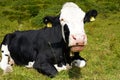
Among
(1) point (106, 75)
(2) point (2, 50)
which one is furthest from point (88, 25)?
(1) point (106, 75)

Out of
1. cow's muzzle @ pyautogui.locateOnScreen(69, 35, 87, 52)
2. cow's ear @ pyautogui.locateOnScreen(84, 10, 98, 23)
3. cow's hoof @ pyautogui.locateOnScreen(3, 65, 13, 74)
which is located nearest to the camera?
cow's muzzle @ pyautogui.locateOnScreen(69, 35, 87, 52)

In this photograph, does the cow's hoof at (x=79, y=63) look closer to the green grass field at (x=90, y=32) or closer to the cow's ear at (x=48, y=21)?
the green grass field at (x=90, y=32)

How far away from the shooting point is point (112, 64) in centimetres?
973

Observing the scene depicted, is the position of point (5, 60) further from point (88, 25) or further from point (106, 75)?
point (88, 25)

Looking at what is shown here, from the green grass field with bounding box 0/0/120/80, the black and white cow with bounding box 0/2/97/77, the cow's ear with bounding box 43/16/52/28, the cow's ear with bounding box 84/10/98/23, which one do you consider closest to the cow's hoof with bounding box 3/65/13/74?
the black and white cow with bounding box 0/2/97/77

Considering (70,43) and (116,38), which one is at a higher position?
(70,43)

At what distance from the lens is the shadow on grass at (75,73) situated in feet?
27.8

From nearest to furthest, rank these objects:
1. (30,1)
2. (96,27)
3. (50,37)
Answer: (50,37)
(96,27)
(30,1)

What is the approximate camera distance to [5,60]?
9.98 meters

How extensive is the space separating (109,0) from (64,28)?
17564mm

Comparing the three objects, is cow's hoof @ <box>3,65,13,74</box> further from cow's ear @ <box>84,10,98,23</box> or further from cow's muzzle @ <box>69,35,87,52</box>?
cow's ear @ <box>84,10,98,23</box>

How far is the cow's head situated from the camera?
7.68 metres

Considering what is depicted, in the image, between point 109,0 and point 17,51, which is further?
point 109,0

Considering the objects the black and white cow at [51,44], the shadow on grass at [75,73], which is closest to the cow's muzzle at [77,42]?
the black and white cow at [51,44]
